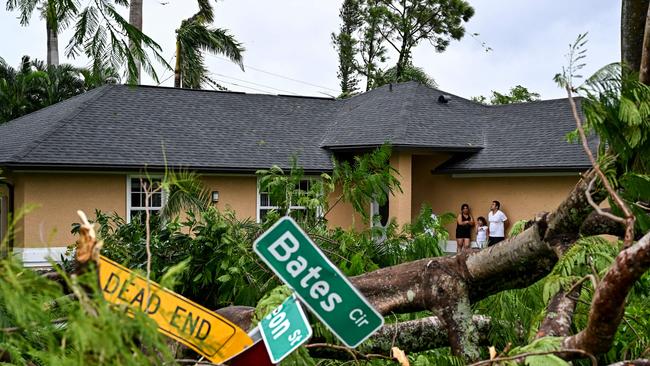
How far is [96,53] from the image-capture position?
16.3ft

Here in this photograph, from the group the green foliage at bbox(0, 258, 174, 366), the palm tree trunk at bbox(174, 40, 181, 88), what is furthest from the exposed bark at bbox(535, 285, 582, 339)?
the palm tree trunk at bbox(174, 40, 181, 88)

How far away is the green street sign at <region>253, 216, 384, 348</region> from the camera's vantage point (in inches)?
65.4

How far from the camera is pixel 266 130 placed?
18609mm

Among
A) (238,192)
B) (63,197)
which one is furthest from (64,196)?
(238,192)

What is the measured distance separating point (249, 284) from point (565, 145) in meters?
12.5

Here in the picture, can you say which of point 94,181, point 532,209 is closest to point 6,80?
point 94,181

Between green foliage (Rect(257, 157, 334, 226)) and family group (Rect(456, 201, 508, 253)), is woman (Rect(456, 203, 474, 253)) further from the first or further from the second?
green foliage (Rect(257, 157, 334, 226))

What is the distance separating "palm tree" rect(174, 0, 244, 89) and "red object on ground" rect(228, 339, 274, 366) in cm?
2150

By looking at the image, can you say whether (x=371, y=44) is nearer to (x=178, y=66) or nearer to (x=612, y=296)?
(x=178, y=66)

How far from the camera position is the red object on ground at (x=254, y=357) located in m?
1.83

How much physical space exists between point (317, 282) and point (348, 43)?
37355 millimetres

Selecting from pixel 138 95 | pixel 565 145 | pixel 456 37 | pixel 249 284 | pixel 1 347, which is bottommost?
pixel 249 284

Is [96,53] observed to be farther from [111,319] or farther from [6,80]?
[6,80]


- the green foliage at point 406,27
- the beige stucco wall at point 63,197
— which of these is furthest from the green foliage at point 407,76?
the beige stucco wall at point 63,197
